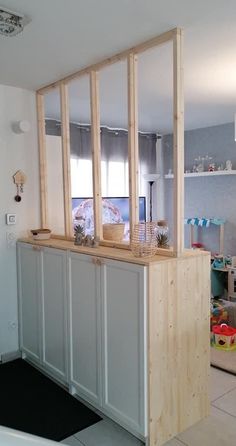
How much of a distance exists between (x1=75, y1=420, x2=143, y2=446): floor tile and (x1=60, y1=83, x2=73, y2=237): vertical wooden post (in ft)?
4.73

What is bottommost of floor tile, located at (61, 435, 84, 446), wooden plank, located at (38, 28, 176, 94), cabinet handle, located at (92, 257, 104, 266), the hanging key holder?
floor tile, located at (61, 435, 84, 446)

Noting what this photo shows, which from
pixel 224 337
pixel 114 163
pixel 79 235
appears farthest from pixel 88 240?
pixel 114 163

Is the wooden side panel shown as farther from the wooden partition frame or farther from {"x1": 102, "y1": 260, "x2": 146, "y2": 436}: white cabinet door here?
the wooden partition frame

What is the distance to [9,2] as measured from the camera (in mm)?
1834

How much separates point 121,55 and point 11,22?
2.46 feet

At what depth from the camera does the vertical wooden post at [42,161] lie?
3307 mm

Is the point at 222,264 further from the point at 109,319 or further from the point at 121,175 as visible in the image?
the point at 109,319

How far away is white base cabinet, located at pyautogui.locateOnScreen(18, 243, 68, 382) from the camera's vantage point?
276 cm

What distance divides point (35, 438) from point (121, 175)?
13.5 feet

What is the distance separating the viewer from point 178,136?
7.07 feet

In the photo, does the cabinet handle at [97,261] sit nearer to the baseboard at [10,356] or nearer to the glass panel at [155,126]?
the glass panel at [155,126]

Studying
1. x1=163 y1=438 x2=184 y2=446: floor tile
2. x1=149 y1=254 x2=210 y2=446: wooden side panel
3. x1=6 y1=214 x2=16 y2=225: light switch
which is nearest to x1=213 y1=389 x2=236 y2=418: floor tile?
x1=149 y1=254 x2=210 y2=446: wooden side panel

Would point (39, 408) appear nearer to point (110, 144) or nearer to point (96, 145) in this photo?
point (96, 145)

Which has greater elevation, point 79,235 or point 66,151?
point 66,151
